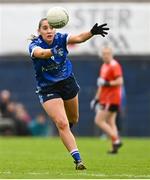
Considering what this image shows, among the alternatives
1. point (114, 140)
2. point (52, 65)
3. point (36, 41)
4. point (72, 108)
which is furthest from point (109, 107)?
point (36, 41)

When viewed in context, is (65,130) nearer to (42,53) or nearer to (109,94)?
(42,53)

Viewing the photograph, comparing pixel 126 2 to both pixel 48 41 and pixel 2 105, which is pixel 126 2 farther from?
pixel 48 41

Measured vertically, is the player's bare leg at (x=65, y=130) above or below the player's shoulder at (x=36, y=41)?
below

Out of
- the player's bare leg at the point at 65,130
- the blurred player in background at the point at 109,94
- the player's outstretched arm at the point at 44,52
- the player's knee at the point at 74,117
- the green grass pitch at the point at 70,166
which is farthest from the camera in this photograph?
the blurred player in background at the point at 109,94

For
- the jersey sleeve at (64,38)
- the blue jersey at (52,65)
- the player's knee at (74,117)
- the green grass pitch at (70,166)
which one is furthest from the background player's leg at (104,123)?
the jersey sleeve at (64,38)

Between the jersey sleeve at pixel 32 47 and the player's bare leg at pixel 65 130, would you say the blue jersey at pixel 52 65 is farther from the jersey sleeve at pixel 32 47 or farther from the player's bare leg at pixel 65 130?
the player's bare leg at pixel 65 130

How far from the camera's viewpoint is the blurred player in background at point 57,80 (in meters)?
12.2

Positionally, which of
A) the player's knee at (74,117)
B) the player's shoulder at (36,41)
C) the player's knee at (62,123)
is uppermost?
the player's shoulder at (36,41)

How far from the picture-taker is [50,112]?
12320 mm

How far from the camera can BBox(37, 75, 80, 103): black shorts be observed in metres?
12.5

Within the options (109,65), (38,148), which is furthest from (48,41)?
(38,148)

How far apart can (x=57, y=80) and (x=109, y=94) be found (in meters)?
6.07

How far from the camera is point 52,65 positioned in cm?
1248

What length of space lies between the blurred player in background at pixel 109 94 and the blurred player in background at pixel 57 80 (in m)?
5.45
